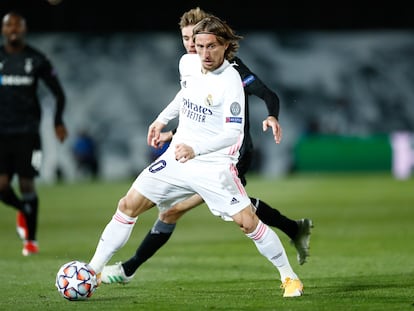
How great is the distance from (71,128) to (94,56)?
261cm

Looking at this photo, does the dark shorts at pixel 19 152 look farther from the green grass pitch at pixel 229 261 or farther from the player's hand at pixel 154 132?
the player's hand at pixel 154 132

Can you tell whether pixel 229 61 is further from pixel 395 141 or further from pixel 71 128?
pixel 71 128

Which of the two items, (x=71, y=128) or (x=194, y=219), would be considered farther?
(x=71, y=128)

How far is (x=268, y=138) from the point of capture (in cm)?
3341

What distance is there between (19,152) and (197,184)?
4565mm

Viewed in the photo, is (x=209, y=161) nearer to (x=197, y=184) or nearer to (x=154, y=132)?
(x=197, y=184)

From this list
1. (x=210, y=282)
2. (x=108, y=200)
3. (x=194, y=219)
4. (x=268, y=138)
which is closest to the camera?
(x=210, y=282)

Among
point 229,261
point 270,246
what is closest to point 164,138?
point 270,246

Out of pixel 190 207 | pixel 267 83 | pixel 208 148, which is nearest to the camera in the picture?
pixel 208 148

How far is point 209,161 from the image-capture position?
25.9ft

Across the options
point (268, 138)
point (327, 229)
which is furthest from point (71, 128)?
point (327, 229)

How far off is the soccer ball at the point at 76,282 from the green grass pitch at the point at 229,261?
0.27ft

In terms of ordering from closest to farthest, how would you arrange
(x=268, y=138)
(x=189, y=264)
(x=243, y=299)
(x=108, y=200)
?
(x=243, y=299) → (x=189, y=264) → (x=108, y=200) → (x=268, y=138)

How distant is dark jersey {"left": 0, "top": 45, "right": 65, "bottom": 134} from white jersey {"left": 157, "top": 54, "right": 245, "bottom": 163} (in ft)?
13.5
